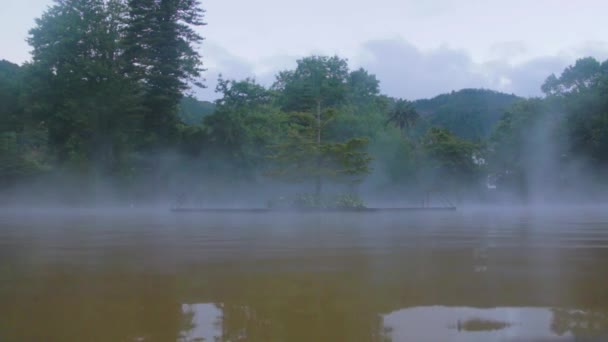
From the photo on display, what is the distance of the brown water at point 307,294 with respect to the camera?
2.44m

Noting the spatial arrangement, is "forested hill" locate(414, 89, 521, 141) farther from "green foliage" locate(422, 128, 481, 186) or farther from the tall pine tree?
the tall pine tree

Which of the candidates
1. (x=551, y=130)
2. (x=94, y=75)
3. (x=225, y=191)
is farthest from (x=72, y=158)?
(x=551, y=130)

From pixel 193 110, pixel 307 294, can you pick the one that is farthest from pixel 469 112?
pixel 307 294

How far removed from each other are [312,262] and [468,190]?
34492mm

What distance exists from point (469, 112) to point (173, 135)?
45.6 meters

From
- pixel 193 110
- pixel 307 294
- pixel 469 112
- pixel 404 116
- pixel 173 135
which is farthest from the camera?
pixel 469 112

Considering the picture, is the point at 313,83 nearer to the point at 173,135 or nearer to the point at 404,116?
the point at 173,135

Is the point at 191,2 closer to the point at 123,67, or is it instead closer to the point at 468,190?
the point at 123,67

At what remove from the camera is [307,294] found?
10.6 ft

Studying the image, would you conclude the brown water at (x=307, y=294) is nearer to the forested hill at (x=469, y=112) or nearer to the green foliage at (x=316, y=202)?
the green foliage at (x=316, y=202)

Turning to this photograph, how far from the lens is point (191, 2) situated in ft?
101

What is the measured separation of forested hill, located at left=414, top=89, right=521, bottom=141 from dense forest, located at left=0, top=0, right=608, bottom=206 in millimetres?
19146

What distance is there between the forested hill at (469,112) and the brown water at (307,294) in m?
52.3

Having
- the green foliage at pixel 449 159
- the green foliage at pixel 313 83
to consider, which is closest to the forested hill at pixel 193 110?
the green foliage at pixel 313 83
